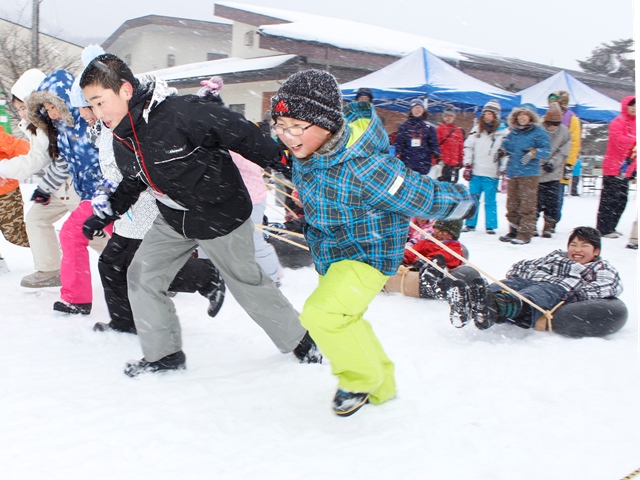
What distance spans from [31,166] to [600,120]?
13.6 metres

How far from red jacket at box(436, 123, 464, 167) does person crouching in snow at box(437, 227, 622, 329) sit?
212 inches

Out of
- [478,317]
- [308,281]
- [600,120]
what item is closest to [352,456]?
[478,317]

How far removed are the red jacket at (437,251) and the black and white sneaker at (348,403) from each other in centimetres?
254

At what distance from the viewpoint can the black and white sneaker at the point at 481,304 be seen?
13.1ft

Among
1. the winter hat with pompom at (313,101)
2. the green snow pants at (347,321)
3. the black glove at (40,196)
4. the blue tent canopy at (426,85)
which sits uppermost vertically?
the blue tent canopy at (426,85)

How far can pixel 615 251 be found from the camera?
7191mm

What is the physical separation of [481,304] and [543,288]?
0.63 m

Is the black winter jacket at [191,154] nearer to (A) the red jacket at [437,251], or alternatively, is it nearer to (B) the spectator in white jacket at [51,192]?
(B) the spectator in white jacket at [51,192]

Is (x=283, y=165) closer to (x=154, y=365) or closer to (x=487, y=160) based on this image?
(x=154, y=365)

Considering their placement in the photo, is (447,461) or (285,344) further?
(285,344)

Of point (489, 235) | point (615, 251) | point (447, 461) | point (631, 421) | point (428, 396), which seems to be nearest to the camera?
point (447, 461)

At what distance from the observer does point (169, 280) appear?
343cm

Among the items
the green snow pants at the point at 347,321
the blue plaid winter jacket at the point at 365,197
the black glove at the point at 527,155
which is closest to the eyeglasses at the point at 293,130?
the blue plaid winter jacket at the point at 365,197

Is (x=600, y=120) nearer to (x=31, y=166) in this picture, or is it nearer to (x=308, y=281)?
(x=308, y=281)
